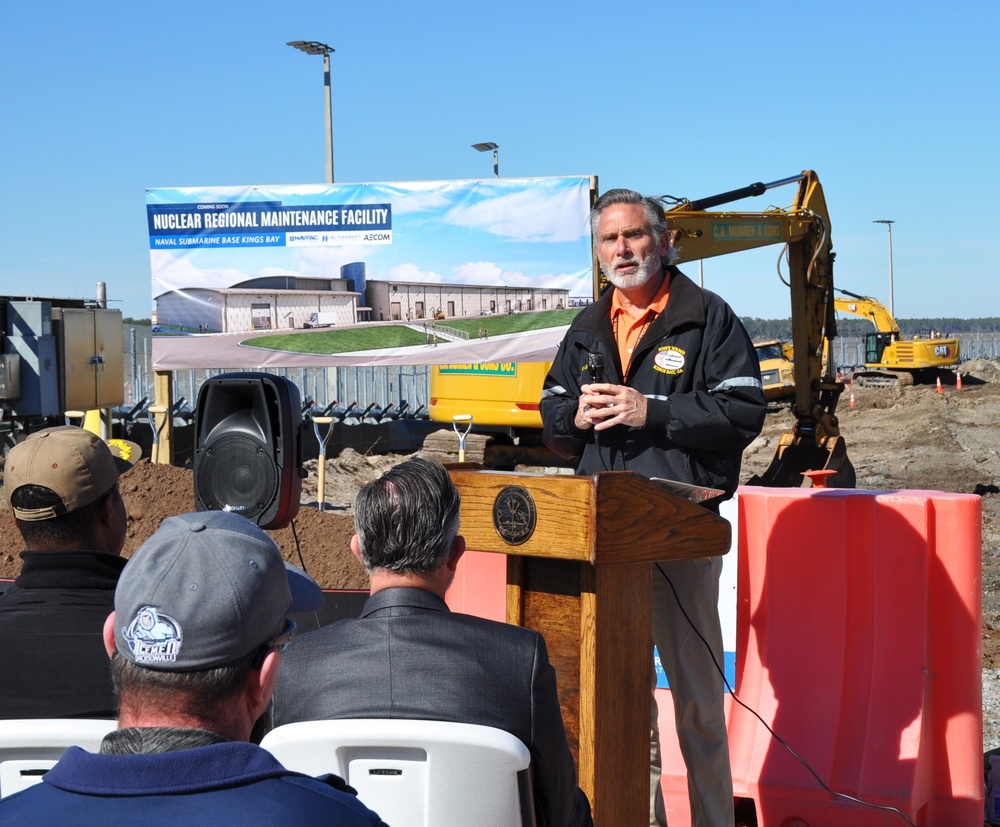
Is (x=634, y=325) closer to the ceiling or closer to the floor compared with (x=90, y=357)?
closer to the floor

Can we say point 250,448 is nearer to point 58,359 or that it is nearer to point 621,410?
point 621,410

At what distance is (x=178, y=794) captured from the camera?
1411 millimetres

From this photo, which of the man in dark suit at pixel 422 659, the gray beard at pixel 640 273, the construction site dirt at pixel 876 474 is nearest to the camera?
the man in dark suit at pixel 422 659

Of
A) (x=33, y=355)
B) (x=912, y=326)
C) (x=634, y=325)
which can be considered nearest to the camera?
(x=634, y=325)

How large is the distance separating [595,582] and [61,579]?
137 cm

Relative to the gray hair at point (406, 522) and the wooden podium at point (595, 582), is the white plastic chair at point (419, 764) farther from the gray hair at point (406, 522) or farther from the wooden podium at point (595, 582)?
the wooden podium at point (595, 582)

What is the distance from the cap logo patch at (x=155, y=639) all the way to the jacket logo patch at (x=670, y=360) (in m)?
2.45

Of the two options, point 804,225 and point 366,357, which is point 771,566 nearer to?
point 366,357

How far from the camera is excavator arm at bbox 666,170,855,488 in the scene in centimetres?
1287

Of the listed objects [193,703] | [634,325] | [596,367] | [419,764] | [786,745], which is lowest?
[786,745]

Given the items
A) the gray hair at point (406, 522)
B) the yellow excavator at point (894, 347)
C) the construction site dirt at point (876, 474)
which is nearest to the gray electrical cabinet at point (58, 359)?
the construction site dirt at point (876, 474)

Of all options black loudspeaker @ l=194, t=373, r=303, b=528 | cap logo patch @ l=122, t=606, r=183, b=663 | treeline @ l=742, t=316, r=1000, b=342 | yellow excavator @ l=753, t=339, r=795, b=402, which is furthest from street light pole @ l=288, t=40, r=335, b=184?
treeline @ l=742, t=316, r=1000, b=342

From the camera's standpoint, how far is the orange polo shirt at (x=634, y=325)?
395 centimetres

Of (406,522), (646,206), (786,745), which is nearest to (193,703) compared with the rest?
(406,522)
